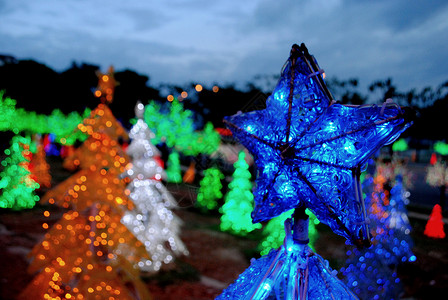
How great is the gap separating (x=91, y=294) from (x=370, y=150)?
5204 mm

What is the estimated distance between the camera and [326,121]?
1.85m

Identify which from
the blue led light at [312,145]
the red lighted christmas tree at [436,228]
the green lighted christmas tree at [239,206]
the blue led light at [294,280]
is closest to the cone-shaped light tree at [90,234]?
the blue led light at [294,280]

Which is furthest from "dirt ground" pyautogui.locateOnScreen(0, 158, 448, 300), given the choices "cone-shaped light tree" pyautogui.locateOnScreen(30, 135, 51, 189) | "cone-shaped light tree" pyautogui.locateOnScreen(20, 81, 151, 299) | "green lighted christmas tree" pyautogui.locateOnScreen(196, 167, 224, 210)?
"cone-shaped light tree" pyautogui.locateOnScreen(30, 135, 51, 189)

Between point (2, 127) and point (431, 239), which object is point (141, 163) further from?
point (2, 127)

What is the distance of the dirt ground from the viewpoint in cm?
709

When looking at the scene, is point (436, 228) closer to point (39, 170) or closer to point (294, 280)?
point (294, 280)

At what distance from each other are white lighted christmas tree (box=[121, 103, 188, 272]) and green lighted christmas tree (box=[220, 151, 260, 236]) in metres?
3.68

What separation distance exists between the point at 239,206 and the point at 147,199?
15.8ft

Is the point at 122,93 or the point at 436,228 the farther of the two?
the point at 122,93

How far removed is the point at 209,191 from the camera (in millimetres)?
15680

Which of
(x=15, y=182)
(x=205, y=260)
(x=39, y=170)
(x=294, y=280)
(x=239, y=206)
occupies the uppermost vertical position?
(x=294, y=280)

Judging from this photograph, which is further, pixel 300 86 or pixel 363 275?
pixel 363 275

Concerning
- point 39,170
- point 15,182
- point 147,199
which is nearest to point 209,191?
point 147,199

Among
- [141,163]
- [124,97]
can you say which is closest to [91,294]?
[141,163]
